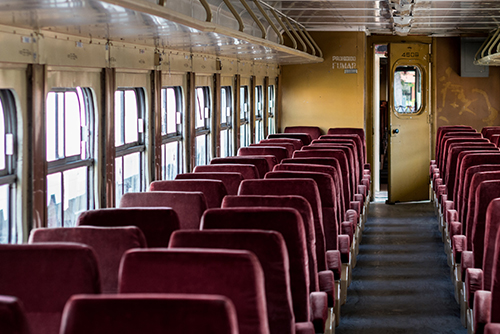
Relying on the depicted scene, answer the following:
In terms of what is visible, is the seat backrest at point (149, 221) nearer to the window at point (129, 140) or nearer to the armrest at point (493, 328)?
the armrest at point (493, 328)

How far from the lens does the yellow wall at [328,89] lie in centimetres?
1156

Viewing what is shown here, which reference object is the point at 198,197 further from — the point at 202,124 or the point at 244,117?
the point at 244,117

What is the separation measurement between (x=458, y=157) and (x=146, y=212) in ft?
13.7

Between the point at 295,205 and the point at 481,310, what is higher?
the point at 295,205

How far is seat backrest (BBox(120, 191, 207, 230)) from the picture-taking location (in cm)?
358

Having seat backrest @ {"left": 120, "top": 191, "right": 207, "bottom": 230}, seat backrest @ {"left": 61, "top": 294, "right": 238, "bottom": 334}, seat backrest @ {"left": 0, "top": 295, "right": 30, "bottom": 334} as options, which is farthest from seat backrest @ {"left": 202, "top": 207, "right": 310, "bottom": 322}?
seat backrest @ {"left": 0, "top": 295, "right": 30, "bottom": 334}

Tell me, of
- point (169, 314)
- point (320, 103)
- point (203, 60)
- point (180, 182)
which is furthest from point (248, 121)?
point (169, 314)

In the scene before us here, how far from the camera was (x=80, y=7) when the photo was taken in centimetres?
296

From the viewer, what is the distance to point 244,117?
33.2ft

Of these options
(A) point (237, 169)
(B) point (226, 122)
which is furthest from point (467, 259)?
(B) point (226, 122)

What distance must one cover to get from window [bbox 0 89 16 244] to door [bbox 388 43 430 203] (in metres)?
8.93

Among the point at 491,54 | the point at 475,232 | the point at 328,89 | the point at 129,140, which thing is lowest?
the point at 475,232

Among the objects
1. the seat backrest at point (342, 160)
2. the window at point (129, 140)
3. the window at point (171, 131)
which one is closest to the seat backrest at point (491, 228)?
the seat backrest at point (342, 160)

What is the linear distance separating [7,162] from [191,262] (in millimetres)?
2033
